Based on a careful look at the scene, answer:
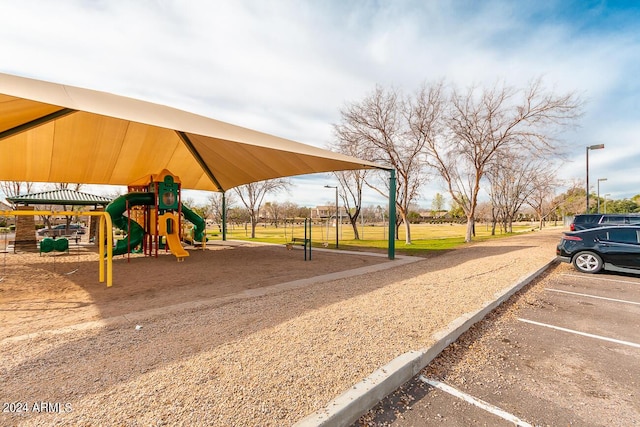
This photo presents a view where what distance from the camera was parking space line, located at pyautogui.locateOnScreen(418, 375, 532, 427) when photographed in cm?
249

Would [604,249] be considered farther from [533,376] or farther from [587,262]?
[533,376]

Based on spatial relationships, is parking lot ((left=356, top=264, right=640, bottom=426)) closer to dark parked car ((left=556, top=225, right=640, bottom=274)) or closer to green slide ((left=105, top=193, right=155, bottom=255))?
dark parked car ((left=556, top=225, right=640, bottom=274))

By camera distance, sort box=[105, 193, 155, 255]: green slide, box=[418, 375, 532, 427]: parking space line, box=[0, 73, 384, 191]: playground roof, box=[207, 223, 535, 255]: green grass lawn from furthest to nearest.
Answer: box=[207, 223, 535, 255]: green grass lawn < box=[105, 193, 155, 255]: green slide < box=[0, 73, 384, 191]: playground roof < box=[418, 375, 532, 427]: parking space line

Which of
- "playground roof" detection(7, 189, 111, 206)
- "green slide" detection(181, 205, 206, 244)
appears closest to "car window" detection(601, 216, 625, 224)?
"green slide" detection(181, 205, 206, 244)

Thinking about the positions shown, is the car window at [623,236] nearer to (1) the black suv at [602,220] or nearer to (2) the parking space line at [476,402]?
(1) the black suv at [602,220]

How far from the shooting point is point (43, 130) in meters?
9.73

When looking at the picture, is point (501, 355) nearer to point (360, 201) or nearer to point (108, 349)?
point (108, 349)

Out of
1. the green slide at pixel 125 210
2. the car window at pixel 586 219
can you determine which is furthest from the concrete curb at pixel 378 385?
the car window at pixel 586 219

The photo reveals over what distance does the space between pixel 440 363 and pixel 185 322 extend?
12.2 feet

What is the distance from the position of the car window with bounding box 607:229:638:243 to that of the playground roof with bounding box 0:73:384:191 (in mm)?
7429

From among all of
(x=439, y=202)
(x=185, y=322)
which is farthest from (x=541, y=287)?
(x=439, y=202)

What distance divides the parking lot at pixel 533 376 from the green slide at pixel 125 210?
13.3 m

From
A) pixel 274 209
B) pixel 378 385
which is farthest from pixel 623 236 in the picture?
pixel 274 209

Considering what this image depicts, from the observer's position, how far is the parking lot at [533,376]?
2549 mm
